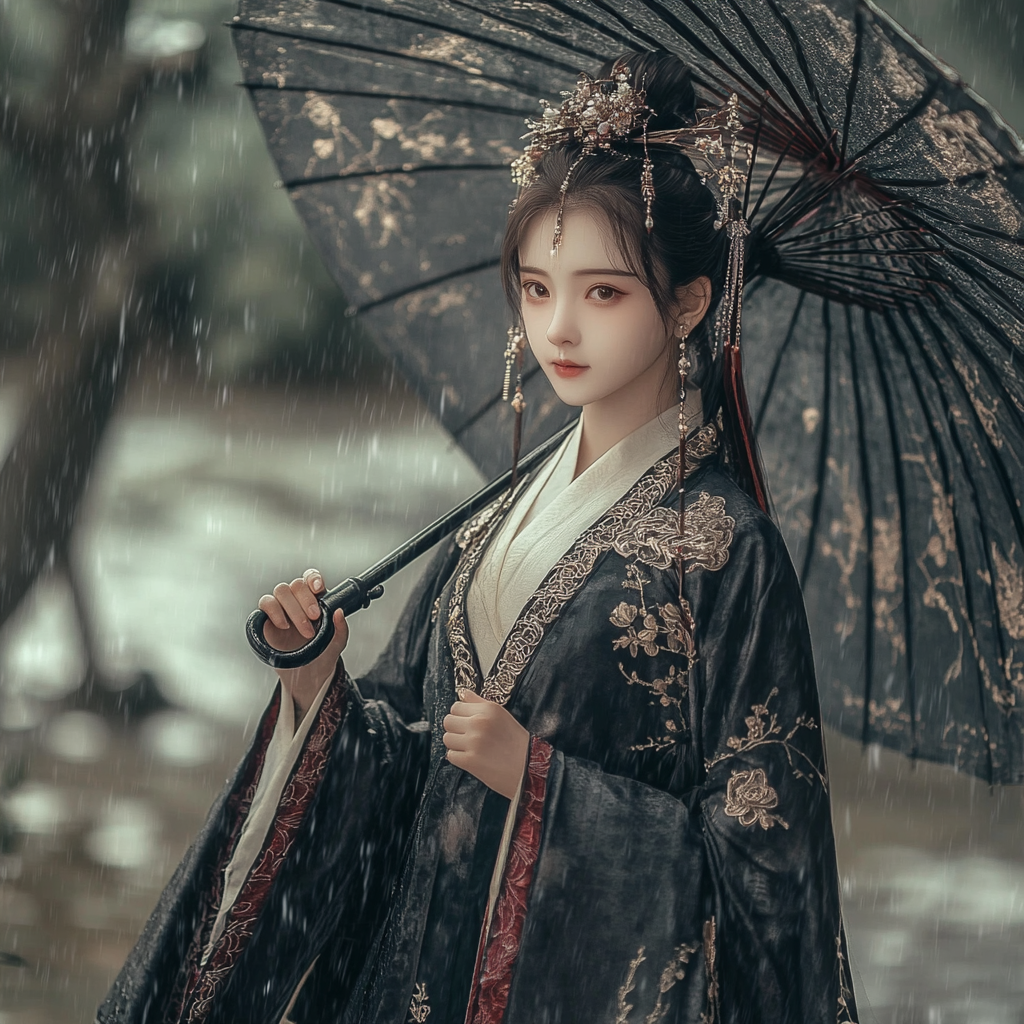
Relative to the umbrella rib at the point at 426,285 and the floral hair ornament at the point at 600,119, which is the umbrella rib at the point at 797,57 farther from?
the umbrella rib at the point at 426,285

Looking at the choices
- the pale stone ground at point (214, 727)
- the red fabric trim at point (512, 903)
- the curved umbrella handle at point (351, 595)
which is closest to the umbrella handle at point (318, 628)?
the curved umbrella handle at point (351, 595)

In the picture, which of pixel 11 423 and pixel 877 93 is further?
pixel 11 423

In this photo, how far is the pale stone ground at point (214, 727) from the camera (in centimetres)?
296

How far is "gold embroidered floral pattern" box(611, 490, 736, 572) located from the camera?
1.31 m

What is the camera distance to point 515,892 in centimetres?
123

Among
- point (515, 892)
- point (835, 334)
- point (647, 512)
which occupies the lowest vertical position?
point (515, 892)

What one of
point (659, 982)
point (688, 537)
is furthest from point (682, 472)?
point (659, 982)

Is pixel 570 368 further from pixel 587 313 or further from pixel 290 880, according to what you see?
pixel 290 880

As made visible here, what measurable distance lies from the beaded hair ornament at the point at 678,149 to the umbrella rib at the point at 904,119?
0.12 m

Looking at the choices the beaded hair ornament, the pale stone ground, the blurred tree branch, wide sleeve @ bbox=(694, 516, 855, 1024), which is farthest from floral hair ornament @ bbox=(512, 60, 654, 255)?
the blurred tree branch

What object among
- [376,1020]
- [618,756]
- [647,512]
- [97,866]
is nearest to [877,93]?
[647,512]

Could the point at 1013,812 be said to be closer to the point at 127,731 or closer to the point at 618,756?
the point at 127,731

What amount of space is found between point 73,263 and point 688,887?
10.7ft

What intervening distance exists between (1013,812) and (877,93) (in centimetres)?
350
